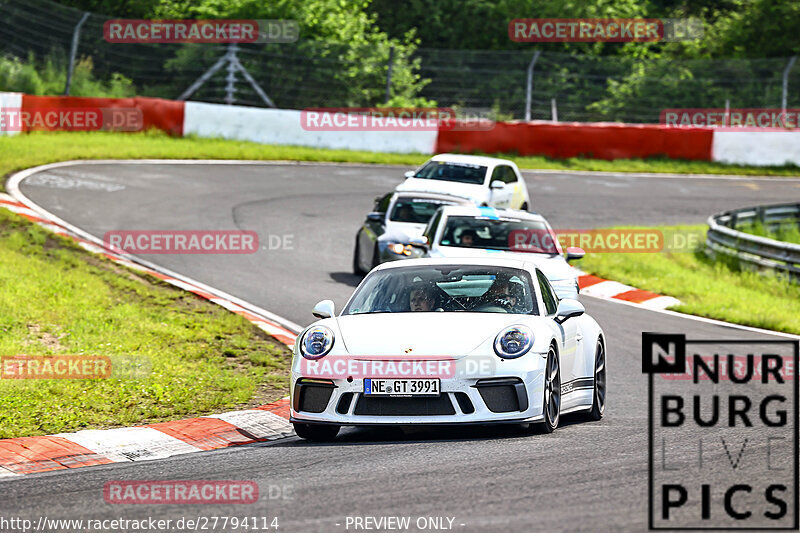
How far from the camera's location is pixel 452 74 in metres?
32.9

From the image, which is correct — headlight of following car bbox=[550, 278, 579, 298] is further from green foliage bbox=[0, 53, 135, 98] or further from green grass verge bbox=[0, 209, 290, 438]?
green foliage bbox=[0, 53, 135, 98]

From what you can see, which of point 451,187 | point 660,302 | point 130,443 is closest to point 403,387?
point 130,443

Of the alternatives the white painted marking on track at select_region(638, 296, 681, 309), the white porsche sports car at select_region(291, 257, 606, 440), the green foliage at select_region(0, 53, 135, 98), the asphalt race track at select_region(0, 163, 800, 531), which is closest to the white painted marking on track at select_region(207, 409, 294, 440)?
the asphalt race track at select_region(0, 163, 800, 531)

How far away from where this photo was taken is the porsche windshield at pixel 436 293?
8.77 metres

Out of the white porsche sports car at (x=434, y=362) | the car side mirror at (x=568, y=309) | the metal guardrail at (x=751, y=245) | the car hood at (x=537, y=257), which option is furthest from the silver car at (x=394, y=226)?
the car side mirror at (x=568, y=309)

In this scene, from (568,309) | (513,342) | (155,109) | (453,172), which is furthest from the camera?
(155,109)

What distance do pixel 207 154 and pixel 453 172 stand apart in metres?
9.49

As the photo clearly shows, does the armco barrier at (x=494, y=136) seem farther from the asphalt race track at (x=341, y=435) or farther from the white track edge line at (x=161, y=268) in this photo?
the asphalt race track at (x=341, y=435)

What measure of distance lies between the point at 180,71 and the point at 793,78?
1634cm

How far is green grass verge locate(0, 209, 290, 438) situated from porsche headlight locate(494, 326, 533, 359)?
9.04ft

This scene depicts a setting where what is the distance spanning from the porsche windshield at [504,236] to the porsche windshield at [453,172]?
5.55 meters

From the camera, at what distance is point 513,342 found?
791 centimetres

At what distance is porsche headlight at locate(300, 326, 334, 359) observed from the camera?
8.01m

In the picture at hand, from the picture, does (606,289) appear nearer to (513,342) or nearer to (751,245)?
(751,245)
